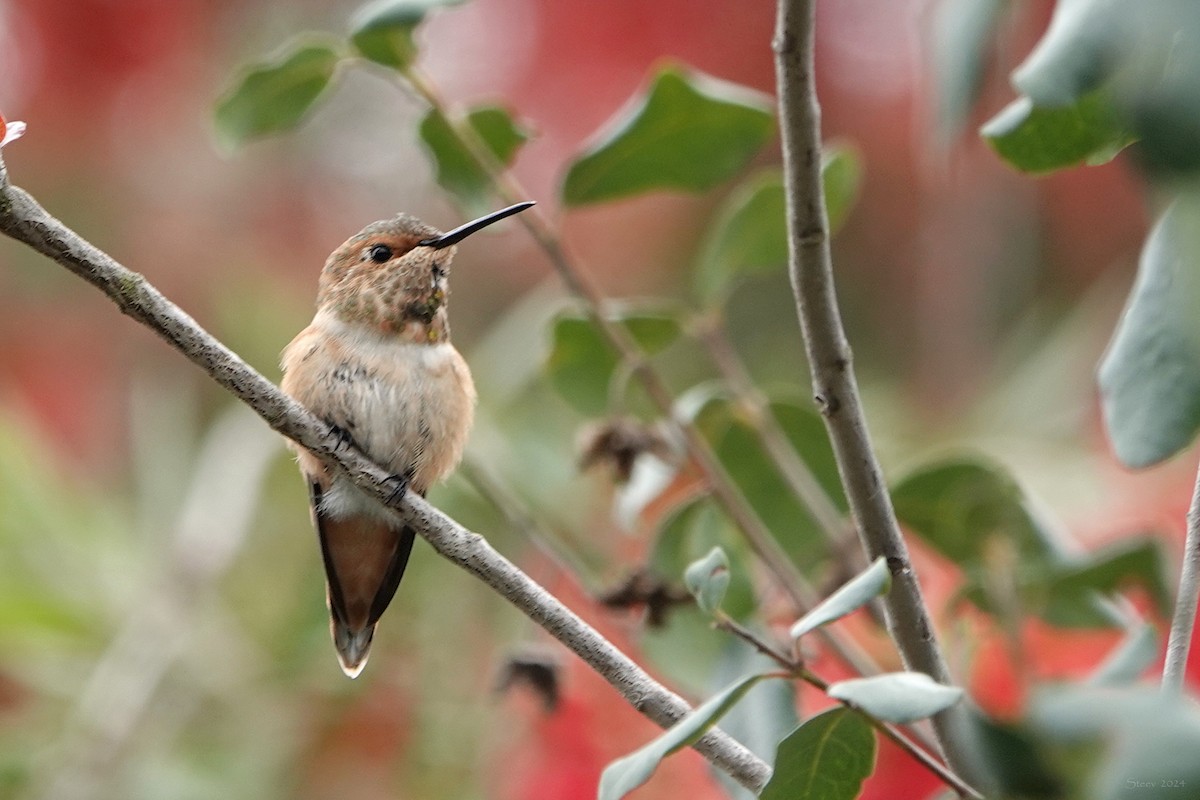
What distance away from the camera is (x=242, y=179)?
24.6 ft

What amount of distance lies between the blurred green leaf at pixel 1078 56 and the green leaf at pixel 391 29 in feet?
3.60

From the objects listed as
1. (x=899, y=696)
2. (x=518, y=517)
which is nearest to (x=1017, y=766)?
(x=899, y=696)

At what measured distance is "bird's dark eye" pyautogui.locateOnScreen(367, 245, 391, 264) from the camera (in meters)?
3.11

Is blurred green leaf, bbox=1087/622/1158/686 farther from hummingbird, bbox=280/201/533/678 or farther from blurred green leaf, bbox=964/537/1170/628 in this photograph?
hummingbird, bbox=280/201/533/678

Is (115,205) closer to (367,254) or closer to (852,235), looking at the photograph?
(852,235)

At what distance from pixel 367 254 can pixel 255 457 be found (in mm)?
1326

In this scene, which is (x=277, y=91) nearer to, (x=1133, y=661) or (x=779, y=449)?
(x=779, y=449)

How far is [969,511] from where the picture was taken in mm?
2367

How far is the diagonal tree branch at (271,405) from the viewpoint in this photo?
148 centimetres

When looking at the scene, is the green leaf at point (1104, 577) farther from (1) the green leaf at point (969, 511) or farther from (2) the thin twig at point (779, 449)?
(2) the thin twig at point (779, 449)

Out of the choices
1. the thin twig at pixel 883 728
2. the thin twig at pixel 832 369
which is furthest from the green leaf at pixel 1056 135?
the thin twig at pixel 883 728

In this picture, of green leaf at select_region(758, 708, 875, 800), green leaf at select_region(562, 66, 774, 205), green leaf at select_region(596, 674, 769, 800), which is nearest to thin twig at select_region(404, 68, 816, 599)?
green leaf at select_region(562, 66, 774, 205)

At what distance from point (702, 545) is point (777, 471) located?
0.85 feet

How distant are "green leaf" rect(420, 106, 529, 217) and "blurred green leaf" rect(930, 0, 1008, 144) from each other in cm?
100
